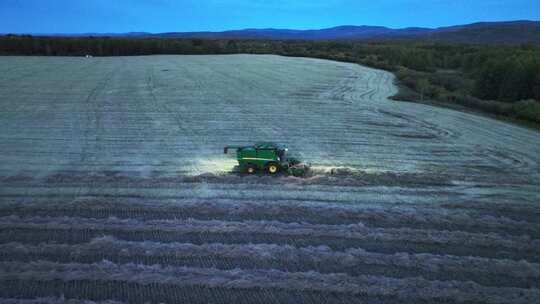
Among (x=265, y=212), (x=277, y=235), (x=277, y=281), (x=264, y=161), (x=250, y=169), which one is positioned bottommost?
(x=277, y=281)

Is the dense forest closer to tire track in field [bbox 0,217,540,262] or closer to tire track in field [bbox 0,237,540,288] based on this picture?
tire track in field [bbox 0,217,540,262]

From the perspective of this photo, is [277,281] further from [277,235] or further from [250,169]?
[250,169]

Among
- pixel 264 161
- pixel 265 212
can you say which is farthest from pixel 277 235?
pixel 264 161

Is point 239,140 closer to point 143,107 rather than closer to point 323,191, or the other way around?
point 323,191

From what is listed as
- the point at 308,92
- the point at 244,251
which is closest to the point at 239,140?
the point at 244,251

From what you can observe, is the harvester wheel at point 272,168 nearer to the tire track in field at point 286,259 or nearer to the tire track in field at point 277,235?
the tire track in field at point 277,235

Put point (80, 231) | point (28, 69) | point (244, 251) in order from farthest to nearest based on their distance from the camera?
1. point (28, 69)
2. point (80, 231)
3. point (244, 251)

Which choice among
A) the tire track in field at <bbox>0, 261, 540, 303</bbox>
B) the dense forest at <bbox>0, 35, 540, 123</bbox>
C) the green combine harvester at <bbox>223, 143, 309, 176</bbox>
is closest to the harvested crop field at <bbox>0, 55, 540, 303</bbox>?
the tire track in field at <bbox>0, 261, 540, 303</bbox>
